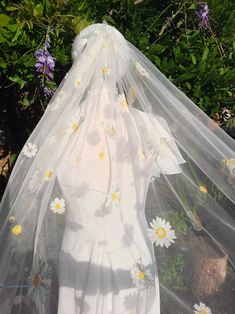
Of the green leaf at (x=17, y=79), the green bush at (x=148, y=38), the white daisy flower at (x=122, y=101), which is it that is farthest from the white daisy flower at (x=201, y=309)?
the green leaf at (x=17, y=79)

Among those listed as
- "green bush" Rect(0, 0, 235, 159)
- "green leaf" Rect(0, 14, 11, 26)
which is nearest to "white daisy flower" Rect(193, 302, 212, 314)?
"green bush" Rect(0, 0, 235, 159)

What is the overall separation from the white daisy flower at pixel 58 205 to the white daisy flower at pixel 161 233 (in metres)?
0.30

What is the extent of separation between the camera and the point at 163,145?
1209 mm

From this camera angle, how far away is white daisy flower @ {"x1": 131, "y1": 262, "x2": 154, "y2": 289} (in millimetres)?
1004

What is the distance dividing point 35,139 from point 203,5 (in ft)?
3.51

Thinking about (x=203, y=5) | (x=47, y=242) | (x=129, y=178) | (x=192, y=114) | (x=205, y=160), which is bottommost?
(x=47, y=242)

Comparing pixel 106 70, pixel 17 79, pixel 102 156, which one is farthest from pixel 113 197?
pixel 17 79

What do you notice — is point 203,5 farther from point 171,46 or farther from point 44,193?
point 44,193

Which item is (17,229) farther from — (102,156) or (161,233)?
(161,233)

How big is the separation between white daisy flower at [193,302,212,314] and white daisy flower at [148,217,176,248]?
0.18 metres

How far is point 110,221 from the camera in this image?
1112mm

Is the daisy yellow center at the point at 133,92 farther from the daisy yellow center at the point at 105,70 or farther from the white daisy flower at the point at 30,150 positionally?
the white daisy flower at the point at 30,150

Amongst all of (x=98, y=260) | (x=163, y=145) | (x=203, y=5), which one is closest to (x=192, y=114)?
(x=163, y=145)

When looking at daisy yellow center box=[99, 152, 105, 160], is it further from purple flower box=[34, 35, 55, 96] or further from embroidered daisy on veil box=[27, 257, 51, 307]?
purple flower box=[34, 35, 55, 96]
